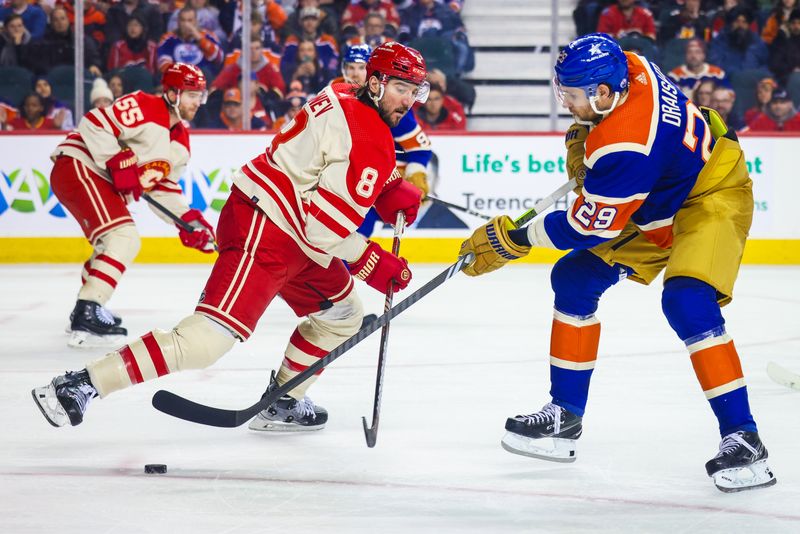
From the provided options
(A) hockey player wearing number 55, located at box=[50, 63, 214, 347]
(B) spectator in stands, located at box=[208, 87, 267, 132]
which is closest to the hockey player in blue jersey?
(A) hockey player wearing number 55, located at box=[50, 63, 214, 347]

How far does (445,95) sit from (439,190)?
699 mm

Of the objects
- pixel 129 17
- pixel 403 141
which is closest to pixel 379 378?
pixel 403 141

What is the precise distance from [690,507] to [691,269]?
504mm

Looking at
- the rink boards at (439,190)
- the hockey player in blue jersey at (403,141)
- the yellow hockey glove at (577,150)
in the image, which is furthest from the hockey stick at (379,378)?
the rink boards at (439,190)

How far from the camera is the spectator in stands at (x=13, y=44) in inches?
295

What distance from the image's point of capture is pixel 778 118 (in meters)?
7.55

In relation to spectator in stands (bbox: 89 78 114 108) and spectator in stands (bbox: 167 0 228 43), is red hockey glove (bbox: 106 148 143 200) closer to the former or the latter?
spectator in stands (bbox: 89 78 114 108)

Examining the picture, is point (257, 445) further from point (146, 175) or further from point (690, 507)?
point (146, 175)

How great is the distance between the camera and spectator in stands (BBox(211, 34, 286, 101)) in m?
7.47

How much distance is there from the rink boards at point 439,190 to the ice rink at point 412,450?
2473 mm

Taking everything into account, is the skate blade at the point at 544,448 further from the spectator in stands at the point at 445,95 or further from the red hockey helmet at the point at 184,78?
the spectator in stands at the point at 445,95

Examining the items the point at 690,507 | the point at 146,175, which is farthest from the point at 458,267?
the point at 146,175

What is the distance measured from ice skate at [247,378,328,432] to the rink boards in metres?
4.26

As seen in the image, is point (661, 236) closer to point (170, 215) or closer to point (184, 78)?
point (184, 78)
